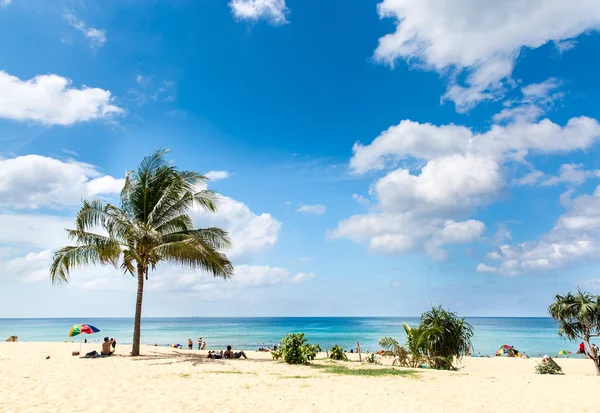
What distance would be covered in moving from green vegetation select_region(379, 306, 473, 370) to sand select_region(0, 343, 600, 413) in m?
2.25

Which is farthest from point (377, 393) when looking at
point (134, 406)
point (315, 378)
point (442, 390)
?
point (134, 406)

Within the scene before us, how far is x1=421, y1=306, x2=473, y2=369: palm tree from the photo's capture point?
16938 mm

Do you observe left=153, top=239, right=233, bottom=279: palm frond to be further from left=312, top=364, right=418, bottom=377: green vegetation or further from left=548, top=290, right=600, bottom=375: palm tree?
left=548, top=290, right=600, bottom=375: palm tree

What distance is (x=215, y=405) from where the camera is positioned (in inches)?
344

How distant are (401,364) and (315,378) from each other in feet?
20.5

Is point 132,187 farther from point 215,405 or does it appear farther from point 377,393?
point 377,393

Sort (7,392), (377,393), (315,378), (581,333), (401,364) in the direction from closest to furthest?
(7,392), (377,393), (315,378), (401,364), (581,333)

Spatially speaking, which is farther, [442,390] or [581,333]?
[581,333]

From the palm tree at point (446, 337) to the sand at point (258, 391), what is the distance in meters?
2.72

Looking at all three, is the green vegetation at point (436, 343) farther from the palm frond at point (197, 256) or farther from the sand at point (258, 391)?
the palm frond at point (197, 256)

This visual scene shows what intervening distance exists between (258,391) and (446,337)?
390 inches

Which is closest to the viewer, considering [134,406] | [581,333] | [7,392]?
[134,406]

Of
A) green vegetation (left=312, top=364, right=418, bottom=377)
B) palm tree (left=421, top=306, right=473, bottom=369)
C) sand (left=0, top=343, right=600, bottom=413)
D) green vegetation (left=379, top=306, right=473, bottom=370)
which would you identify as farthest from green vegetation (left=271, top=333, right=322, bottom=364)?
palm tree (left=421, top=306, right=473, bottom=369)

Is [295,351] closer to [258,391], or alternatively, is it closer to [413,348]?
[413,348]
